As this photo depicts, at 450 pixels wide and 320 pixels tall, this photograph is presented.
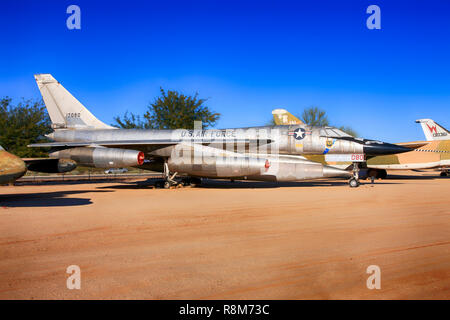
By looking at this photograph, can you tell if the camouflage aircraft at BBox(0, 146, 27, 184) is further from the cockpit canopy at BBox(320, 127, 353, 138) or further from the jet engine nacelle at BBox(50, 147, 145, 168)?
the cockpit canopy at BBox(320, 127, 353, 138)

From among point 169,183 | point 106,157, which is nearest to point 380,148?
point 169,183

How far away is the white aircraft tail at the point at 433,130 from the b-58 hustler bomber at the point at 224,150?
650 inches

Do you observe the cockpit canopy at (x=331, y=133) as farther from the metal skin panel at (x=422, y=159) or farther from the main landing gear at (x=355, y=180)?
the metal skin panel at (x=422, y=159)

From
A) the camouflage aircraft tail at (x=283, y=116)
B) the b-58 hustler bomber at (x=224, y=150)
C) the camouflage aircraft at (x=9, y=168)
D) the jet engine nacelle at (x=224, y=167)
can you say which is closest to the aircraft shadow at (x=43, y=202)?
the camouflage aircraft at (x=9, y=168)

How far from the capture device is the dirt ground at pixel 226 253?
3635 mm

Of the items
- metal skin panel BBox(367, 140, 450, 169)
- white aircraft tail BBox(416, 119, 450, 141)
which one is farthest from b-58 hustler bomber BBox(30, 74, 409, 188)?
white aircraft tail BBox(416, 119, 450, 141)

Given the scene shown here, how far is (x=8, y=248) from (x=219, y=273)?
3541mm

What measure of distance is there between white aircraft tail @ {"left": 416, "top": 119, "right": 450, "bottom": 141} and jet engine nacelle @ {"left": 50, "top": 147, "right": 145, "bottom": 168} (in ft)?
83.6

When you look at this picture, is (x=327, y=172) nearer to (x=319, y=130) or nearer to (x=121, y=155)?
(x=319, y=130)

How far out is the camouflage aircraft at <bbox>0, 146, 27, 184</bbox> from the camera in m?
9.13

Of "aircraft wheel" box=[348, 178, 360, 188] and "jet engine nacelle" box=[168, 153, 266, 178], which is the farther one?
"aircraft wheel" box=[348, 178, 360, 188]
